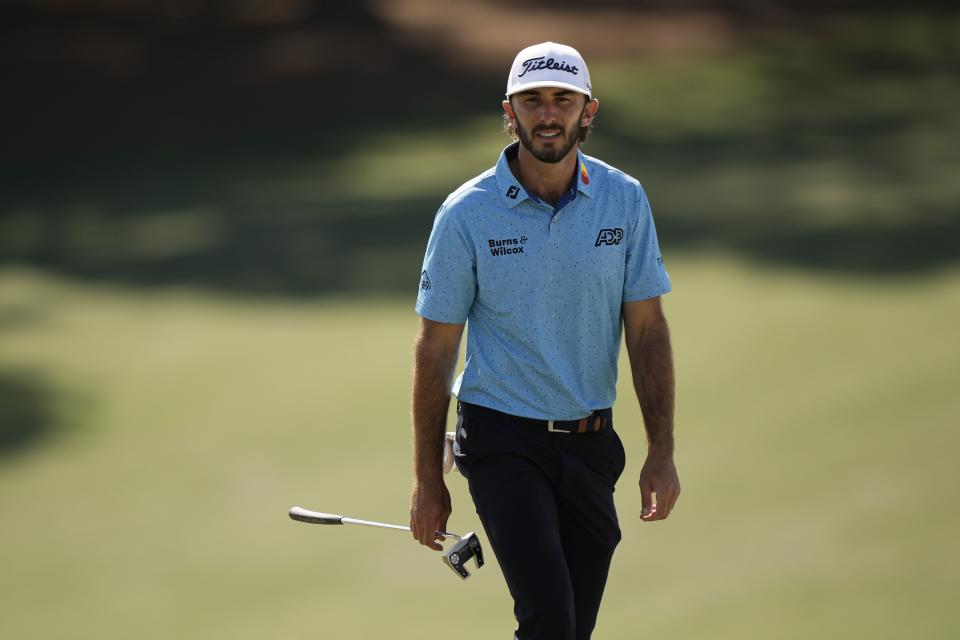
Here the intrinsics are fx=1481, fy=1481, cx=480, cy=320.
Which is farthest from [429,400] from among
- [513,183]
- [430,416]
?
[513,183]

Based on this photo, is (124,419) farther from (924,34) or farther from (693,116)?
(924,34)

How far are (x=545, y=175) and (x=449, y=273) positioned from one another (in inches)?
13.5

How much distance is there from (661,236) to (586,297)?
5608 mm

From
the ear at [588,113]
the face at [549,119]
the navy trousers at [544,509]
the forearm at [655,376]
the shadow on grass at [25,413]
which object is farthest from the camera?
the shadow on grass at [25,413]

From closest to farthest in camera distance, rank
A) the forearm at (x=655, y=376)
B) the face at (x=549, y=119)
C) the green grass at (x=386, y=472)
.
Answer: the face at (x=549, y=119)
the forearm at (x=655, y=376)
the green grass at (x=386, y=472)

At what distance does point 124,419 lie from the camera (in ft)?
24.3

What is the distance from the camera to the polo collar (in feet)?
12.0

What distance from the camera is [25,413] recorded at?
7.57 meters

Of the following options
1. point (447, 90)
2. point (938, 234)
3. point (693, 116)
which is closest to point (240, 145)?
point (447, 90)

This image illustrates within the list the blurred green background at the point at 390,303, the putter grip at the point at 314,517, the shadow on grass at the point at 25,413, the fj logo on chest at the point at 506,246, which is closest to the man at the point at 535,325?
Answer: the fj logo on chest at the point at 506,246

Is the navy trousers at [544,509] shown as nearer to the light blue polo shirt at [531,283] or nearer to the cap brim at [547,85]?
the light blue polo shirt at [531,283]

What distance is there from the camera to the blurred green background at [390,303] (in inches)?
231

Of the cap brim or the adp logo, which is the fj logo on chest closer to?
the adp logo

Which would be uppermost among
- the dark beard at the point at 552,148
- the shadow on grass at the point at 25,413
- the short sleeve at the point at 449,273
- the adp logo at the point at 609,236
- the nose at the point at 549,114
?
the nose at the point at 549,114
